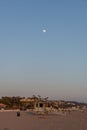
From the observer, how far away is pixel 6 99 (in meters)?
91.9

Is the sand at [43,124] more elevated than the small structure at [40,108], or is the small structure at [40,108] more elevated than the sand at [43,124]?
the small structure at [40,108]

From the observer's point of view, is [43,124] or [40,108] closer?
[43,124]

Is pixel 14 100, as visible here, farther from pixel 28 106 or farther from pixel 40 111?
pixel 40 111

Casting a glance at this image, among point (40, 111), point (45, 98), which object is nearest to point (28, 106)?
point (45, 98)

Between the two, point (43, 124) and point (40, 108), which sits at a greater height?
point (40, 108)

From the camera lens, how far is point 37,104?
45.1 m

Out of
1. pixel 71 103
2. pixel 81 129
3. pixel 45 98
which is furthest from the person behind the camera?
pixel 71 103

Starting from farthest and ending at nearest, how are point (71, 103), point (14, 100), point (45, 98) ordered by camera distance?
point (71, 103)
point (14, 100)
point (45, 98)

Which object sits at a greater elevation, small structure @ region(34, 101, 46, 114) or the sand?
small structure @ region(34, 101, 46, 114)

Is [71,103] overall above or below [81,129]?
above

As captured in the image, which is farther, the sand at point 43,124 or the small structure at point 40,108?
the small structure at point 40,108

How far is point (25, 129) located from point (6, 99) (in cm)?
7534

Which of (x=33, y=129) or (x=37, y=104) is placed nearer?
(x=33, y=129)

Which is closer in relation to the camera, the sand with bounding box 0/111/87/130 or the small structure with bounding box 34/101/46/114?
the sand with bounding box 0/111/87/130
